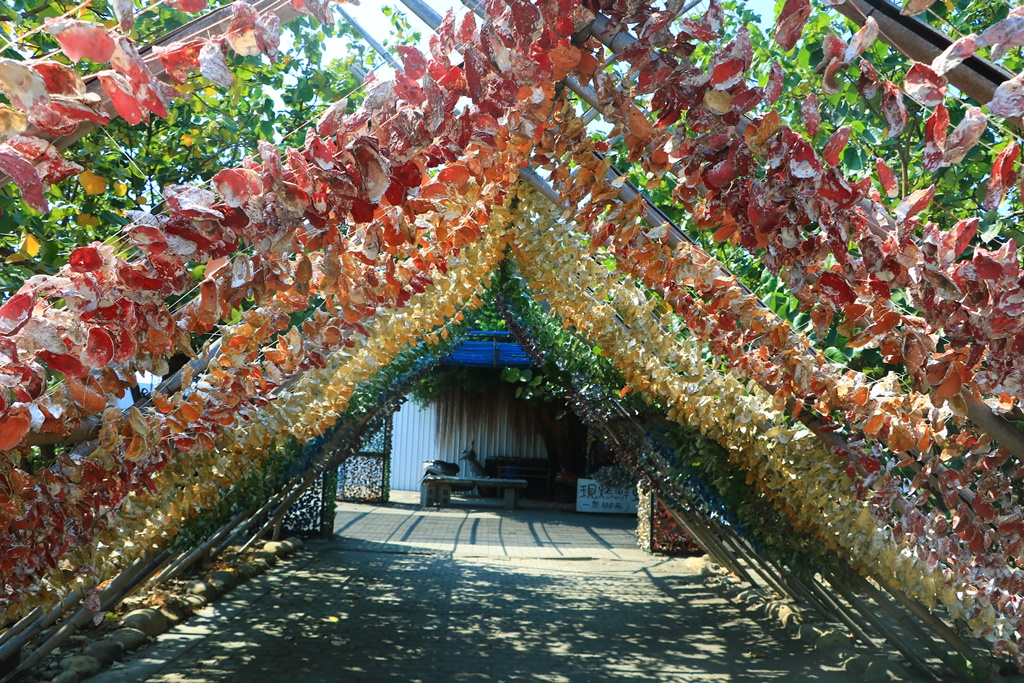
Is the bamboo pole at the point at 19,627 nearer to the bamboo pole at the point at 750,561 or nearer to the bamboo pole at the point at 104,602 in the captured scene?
the bamboo pole at the point at 104,602

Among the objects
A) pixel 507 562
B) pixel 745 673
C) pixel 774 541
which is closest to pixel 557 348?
pixel 774 541

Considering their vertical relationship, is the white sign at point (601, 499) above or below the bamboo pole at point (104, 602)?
below

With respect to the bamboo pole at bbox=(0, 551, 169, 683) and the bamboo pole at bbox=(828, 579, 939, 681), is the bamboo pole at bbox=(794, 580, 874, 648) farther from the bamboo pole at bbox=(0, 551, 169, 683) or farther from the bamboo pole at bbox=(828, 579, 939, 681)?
the bamboo pole at bbox=(0, 551, 169, 683)

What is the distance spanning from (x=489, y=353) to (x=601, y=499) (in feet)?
11.4

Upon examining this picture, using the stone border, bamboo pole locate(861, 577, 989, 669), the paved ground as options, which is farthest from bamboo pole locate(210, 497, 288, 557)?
bamboo pole locate(861, 577, 989, 669)

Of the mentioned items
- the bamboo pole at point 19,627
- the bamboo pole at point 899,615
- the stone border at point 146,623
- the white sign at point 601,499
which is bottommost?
the white sign at point 601,499

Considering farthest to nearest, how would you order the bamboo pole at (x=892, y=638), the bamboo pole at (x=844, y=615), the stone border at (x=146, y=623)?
the bamboo pole at (x=844, y=615) < the bamboo pole at (x=892, y=638) < the stone border at (x=146, y=623)

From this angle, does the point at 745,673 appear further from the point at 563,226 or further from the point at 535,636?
the point at 563,226

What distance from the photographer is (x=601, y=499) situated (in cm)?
1401

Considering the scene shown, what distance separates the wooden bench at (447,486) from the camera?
14.3m

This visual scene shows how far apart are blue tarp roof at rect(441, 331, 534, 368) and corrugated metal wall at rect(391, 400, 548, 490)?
2581 mm

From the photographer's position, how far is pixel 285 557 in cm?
873

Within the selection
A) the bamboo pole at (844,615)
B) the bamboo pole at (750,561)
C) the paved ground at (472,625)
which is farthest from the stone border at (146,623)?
the bamboo pole at (844,615)

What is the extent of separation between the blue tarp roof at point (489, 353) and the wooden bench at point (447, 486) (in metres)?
2.33
